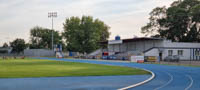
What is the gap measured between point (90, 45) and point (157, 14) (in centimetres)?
2875

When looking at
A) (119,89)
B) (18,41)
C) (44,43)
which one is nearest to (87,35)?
(44,43)

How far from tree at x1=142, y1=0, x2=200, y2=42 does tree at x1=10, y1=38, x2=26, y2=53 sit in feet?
229

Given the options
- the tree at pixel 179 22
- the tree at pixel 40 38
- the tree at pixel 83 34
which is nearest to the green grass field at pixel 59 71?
the tree at pixel 179 22

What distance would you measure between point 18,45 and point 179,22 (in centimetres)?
8386

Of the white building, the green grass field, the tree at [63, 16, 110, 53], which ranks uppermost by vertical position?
the tree at [63, 16, 110, 53]

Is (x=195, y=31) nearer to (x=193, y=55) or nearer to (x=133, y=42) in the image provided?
(x=193, y=55)

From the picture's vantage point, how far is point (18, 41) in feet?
419

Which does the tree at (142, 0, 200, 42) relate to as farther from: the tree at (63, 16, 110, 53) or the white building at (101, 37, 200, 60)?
the tree at (63, 16, 110, 53)

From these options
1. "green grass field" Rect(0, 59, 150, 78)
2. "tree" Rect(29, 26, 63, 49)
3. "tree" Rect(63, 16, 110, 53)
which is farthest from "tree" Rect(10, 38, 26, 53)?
"green grass field" Rect(0, 59, 150, 78)

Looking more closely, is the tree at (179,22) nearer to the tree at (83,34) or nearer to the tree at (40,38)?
the tree at (83,34)

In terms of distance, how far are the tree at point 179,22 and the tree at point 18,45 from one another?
6993cm

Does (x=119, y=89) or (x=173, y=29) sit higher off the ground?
(x=173, y=29)

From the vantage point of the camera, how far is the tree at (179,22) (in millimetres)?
70562

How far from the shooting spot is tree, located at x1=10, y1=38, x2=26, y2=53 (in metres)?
126
